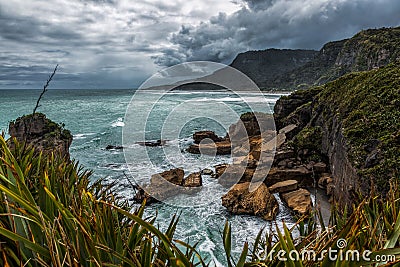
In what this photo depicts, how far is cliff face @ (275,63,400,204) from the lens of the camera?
22.4 feet

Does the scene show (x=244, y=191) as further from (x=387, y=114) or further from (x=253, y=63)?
(x=253, y=63)

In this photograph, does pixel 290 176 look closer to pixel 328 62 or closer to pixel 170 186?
pixel 170 186

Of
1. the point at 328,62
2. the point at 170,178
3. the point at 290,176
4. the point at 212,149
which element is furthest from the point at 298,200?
the point at 328,62

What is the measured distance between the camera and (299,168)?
11.9 meters

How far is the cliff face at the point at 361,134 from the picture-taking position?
6824mm

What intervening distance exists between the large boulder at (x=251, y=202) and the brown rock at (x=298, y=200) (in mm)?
528

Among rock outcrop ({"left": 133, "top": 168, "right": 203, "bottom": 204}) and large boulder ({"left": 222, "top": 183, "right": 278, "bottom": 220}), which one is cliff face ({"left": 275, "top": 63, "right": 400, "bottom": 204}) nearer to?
large boulder ({"left": 222, "top": 183, "right": 278, "bottom": 220})

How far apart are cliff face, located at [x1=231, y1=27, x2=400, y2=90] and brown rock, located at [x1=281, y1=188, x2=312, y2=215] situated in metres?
32.2

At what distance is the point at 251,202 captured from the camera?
9070 millimetres

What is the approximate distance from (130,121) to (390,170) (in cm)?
3233

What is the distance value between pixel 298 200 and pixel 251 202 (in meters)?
1.58

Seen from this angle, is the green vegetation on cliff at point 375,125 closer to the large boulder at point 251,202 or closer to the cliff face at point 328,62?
the large boulder at point 251,202

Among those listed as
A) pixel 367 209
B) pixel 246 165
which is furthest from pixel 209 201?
pixel 367 209

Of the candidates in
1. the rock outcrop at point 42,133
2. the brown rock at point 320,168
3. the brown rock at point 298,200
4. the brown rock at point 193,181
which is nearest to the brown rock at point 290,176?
the brown rock at point 320,168
